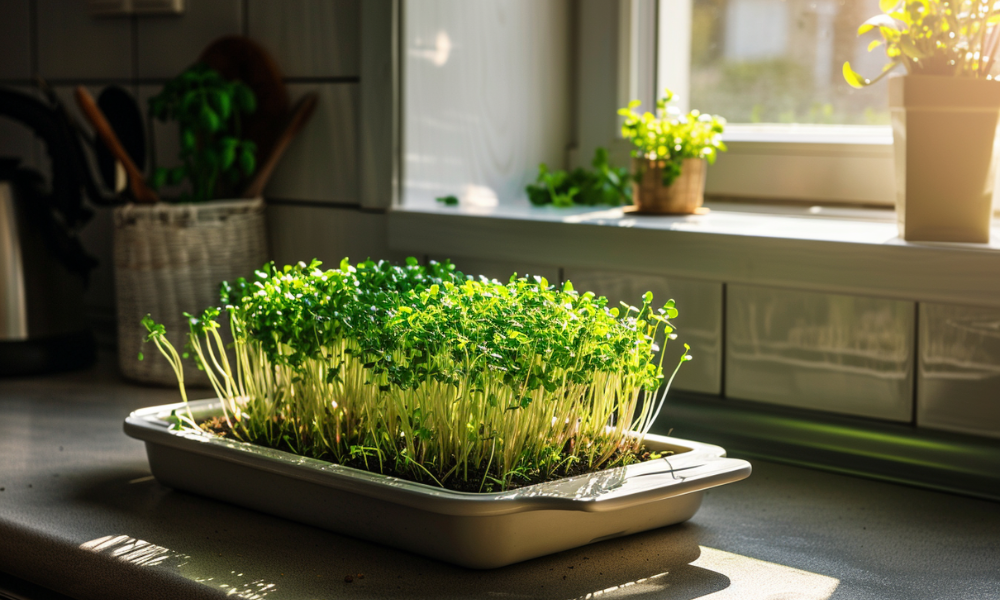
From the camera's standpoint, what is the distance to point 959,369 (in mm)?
990

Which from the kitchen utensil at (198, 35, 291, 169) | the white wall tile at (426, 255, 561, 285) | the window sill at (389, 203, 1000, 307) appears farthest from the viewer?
the kitchen utensil at (198, 35, 291, 169)

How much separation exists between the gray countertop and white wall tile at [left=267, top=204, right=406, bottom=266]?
510 millimetres

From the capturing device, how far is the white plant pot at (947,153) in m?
0.96

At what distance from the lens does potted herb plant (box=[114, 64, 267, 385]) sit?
138cm

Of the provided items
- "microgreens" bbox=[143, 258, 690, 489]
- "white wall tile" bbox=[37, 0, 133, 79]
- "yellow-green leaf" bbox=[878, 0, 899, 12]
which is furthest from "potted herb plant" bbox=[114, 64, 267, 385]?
"yellow-green leaf" bbox=[878, 0, 899, 12]

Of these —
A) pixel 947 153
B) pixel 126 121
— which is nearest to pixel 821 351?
pixel 947 153

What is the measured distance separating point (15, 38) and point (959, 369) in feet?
5.75

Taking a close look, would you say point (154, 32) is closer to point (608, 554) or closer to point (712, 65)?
point (712, 65)

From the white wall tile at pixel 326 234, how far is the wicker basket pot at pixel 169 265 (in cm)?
10

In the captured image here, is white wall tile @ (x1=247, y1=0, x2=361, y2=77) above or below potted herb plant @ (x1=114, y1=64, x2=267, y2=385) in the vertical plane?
above

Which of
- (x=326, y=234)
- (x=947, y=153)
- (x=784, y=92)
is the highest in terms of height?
(x=784, y=92)

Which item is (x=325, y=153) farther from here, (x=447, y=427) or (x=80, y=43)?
(x=447, y=427)

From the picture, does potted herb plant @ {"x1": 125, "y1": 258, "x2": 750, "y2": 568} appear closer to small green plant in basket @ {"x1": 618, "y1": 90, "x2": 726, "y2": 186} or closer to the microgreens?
the microgreens

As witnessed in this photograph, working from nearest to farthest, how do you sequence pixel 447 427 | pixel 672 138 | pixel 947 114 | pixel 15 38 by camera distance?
pixel 447 427
pixel 947 114
pixel 672 138
pixel 15 38
